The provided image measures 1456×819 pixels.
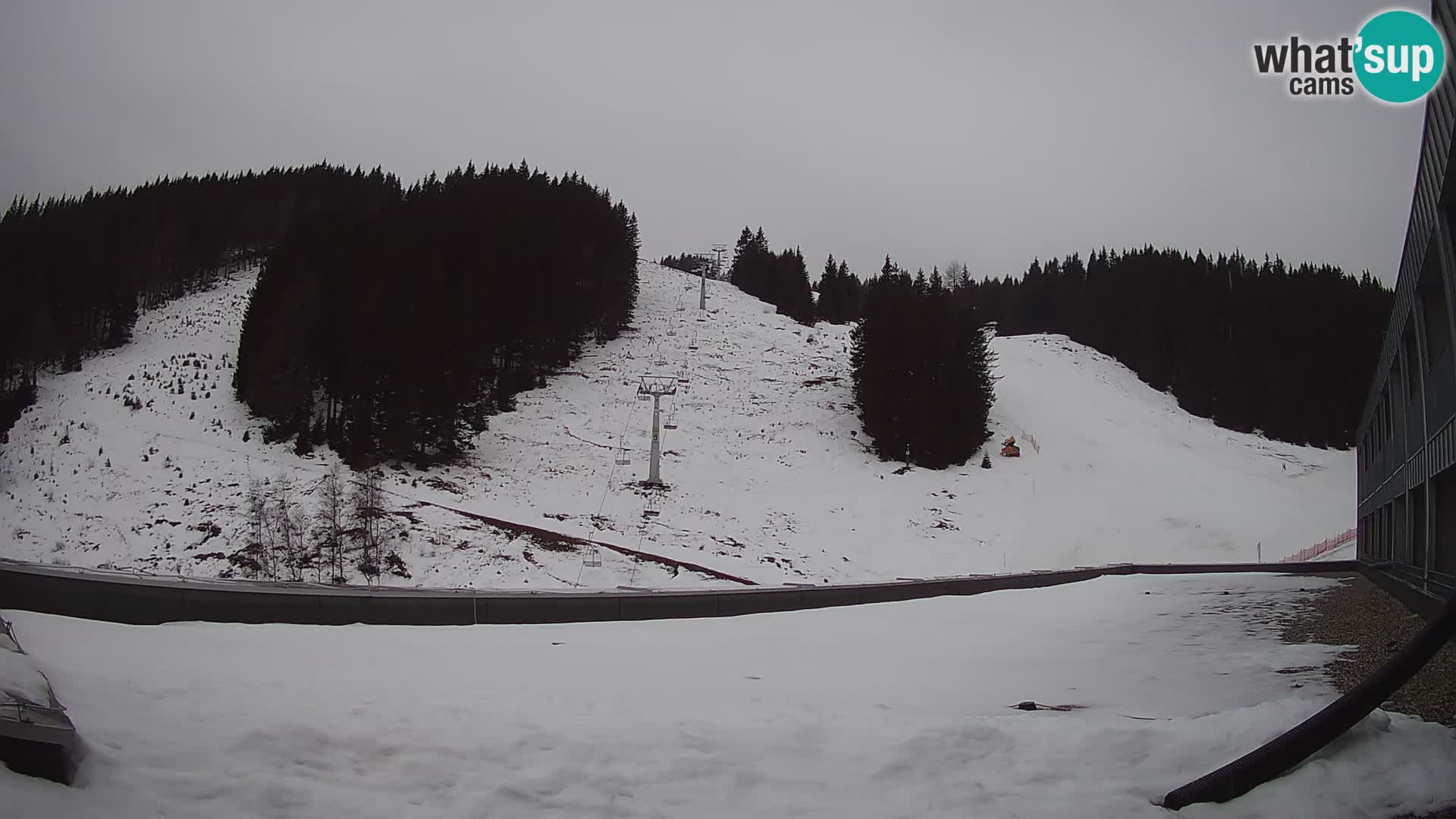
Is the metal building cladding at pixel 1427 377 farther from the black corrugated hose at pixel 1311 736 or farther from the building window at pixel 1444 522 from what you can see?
the black corrugated hose at pixel 1311 736

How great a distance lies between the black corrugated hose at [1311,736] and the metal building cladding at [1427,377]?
205 inches

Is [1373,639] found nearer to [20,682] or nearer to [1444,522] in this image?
[1444,522]

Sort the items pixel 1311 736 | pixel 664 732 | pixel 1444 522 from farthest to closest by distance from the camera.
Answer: pixel 1444 522 < pixel 664 732 < pixel 1311 736

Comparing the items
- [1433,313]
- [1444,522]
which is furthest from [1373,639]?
[1433,313]

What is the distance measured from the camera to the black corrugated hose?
4.09 metres

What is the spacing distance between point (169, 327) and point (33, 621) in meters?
45.7

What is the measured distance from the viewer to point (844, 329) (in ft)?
227

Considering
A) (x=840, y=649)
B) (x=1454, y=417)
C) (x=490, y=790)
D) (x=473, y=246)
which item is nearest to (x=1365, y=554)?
(x=1454, y=417)

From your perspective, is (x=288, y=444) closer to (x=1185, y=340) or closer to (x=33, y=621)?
(x=33, y=621)

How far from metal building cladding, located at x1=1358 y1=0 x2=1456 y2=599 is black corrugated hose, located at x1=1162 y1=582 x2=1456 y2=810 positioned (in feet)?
17.1

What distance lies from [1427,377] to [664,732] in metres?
11.6

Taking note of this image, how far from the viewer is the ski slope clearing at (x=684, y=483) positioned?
2362 cm

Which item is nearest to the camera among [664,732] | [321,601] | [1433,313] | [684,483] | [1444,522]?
[664,732]

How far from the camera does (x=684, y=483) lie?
107 ft
